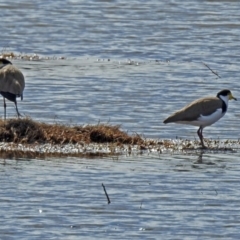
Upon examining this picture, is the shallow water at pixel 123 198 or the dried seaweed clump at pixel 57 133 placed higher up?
the shallow water at pixel 123 198

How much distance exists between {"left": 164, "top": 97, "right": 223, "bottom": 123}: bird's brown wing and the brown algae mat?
0.69 meters

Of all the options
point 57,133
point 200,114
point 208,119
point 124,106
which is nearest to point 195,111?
point 200,114

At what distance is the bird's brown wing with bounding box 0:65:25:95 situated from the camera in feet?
56.3

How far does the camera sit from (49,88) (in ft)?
67.6

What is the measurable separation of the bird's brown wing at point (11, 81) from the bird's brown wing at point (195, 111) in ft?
7.48

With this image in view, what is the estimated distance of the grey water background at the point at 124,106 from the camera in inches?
468

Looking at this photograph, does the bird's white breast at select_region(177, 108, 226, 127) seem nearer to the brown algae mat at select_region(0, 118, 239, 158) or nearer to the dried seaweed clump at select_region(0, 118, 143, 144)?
the brown algae mat at select_region(0, 118, 239, 158)

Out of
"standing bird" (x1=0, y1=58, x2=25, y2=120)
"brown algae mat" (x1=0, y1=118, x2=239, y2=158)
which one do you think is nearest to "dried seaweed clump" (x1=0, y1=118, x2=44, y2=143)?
"brown algae mat" (x1=0, y1=118, x2=239, y2=158)

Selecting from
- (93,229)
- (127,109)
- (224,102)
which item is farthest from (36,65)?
(93,229)

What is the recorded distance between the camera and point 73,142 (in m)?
15.4

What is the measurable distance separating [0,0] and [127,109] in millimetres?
16705

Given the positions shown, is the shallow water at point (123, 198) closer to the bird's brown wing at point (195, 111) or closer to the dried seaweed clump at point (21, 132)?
the dried seaweed clump at point (21, 132)

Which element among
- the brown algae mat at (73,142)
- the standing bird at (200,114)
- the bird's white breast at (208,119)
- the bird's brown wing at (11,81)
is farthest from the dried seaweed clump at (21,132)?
the bird's white breast at (208,119)

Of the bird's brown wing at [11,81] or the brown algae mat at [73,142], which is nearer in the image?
the brown algae mat at [73,142]
